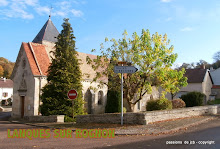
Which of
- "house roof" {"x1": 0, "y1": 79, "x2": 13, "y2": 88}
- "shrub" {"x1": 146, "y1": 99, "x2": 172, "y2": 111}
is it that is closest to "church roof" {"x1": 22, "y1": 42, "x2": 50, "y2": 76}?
"shrub" {"x1": 146, "y1": 99, "x2": 172, "y2": 111}

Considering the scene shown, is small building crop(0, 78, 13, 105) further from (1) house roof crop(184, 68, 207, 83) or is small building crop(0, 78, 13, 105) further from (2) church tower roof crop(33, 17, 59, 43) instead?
(1) house roof crop(184, 68, 207, 83)

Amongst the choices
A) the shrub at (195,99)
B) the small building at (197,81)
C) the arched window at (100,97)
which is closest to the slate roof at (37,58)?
the arched window at (100,97)

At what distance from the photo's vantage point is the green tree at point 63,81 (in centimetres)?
1924

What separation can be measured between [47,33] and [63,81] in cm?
1475

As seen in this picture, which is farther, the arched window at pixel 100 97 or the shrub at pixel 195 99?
the arched window at pixel 100 97

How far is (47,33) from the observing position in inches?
1257

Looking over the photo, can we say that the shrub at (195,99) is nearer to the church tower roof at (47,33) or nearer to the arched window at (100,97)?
the arched window at (100,97)

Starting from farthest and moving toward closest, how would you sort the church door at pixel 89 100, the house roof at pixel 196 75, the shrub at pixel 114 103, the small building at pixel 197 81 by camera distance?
the house roof at pixel 196 75 < the small building at pixel 197 81 < the church door at pixel 89 100 < the shrub at pixel 114 103

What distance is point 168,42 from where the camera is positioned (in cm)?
1664

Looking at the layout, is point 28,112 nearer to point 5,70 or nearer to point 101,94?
point 101,94

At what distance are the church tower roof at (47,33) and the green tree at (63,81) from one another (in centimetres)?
1114

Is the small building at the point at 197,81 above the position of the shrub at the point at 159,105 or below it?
above

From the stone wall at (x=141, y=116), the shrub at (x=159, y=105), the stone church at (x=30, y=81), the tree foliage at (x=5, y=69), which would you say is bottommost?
the stone wall at (x=141, y=116)

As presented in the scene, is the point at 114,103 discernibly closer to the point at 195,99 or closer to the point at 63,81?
the point at 63,81
